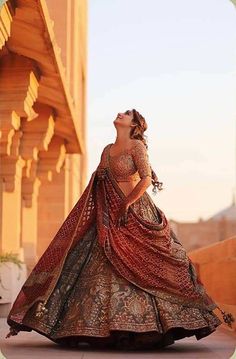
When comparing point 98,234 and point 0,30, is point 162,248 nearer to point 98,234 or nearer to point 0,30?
A: point 98,234

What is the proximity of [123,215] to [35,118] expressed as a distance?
6.02 meters

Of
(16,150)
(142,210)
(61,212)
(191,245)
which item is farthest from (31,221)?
(191,245)

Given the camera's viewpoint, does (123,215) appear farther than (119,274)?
Yes

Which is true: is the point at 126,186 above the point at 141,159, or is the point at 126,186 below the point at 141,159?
below

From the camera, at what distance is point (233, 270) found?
7375 mm

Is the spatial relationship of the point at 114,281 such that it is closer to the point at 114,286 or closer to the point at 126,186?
the point at 114,286

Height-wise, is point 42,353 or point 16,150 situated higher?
point 16,150

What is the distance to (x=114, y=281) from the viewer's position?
17.1 feet

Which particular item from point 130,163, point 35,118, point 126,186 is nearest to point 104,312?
point 126,186

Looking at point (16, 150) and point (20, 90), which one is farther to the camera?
point (16, 150)

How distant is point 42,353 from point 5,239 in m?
6.61

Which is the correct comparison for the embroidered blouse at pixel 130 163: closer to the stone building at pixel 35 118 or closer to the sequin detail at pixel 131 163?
the sequin detail at pixel 131 163

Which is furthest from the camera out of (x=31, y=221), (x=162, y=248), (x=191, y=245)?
(x=191, y=245)

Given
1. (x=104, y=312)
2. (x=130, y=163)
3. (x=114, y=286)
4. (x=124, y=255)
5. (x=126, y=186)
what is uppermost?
(x=130, y=163)
